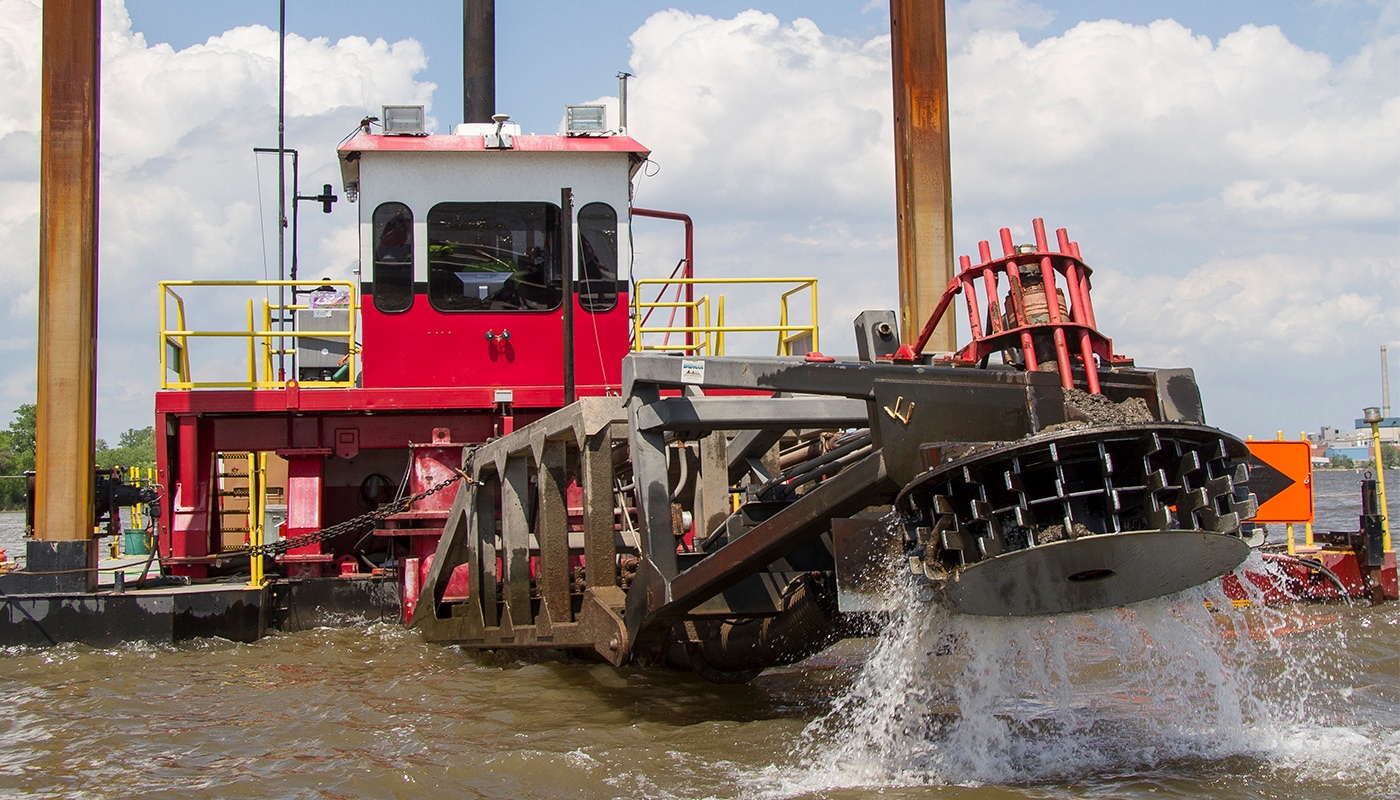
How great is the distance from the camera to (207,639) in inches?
372

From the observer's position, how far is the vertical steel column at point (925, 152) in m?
10.7

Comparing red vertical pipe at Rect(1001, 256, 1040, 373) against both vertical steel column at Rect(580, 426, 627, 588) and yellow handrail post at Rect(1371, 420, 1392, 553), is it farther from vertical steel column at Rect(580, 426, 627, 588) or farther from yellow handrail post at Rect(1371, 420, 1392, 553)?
yellow handrail post at Rect(1371, 420, 1392, 553)

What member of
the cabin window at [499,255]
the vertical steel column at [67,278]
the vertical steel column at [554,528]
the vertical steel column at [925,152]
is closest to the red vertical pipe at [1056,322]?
the vertical steel column at [554,528]

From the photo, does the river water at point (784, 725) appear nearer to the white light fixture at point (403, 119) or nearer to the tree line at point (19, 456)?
the white light fixture at point (403, 119)

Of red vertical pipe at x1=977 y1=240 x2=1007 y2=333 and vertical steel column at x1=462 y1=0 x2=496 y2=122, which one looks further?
vertical steel column at x1=462 y1=0 x2=496 y2=122

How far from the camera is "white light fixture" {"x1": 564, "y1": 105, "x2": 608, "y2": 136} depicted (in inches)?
456

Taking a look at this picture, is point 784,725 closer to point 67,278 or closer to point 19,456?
point 67,278

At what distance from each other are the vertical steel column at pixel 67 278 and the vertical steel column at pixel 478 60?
14.7ft

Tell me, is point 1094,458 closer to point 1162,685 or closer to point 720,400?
point 720,400

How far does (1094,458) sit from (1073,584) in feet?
1.48

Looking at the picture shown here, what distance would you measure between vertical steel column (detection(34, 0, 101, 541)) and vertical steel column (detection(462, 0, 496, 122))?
448 centimetres

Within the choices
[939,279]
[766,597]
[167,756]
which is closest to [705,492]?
[766,597]

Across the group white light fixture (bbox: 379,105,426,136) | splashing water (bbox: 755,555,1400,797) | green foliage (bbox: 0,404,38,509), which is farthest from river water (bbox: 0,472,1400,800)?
green foliage (bbox: 0,404,38,509)

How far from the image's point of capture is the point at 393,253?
1118 centimetres
